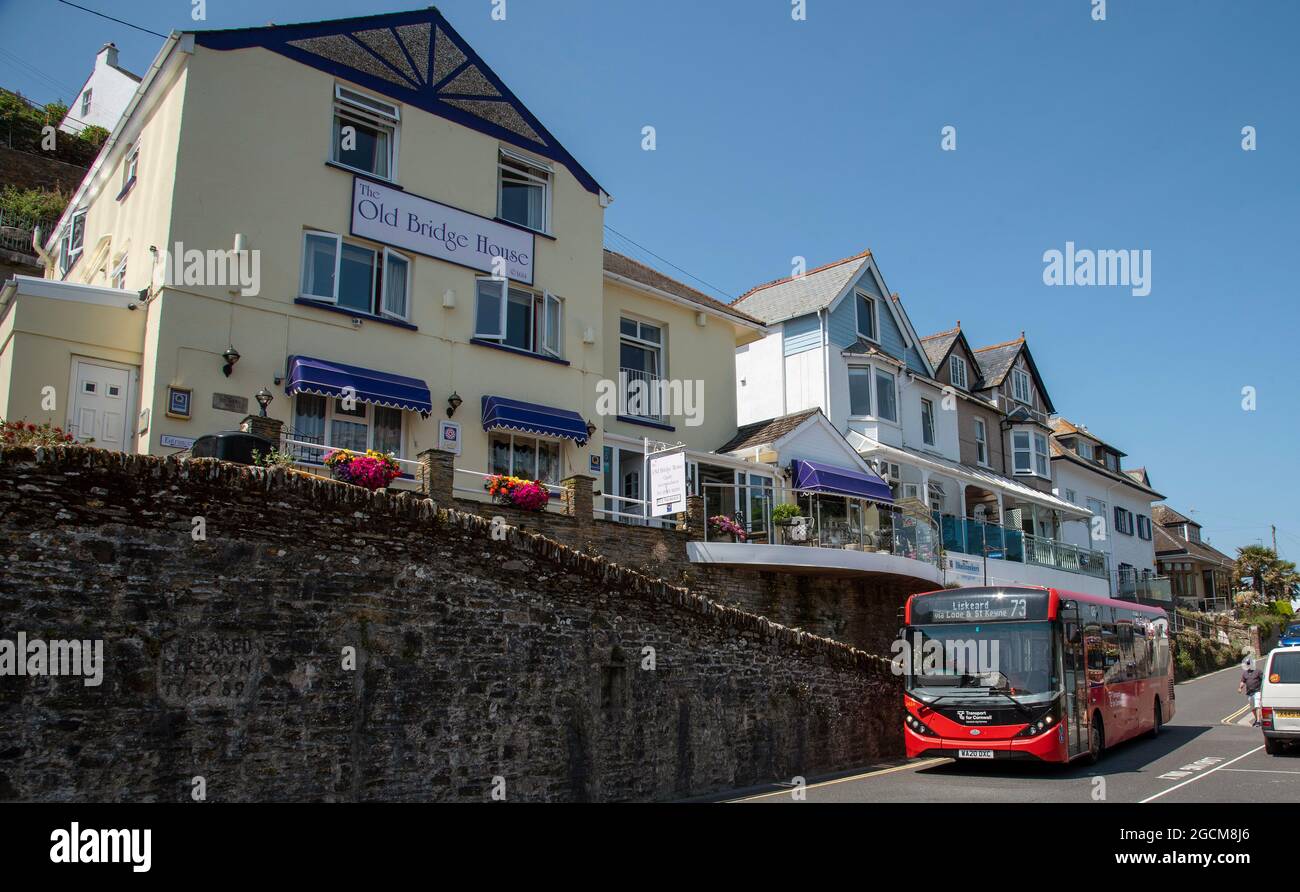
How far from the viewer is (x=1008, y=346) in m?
43.5

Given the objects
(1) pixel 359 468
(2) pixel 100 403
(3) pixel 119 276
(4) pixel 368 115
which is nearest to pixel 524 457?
(1) pixel 359 468

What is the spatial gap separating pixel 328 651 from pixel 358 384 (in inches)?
290

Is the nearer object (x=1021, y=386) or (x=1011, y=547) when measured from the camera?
(x=1011, y=547)

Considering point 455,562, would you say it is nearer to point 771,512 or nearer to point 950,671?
point 950,671

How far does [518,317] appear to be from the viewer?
21.6 meters

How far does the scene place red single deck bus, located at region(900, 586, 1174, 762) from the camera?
53.0ft

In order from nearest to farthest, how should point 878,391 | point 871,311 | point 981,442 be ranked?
point 878,391, point 871,311, point 981,442

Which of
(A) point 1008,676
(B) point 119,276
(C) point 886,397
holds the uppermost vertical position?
(C) point 886,397

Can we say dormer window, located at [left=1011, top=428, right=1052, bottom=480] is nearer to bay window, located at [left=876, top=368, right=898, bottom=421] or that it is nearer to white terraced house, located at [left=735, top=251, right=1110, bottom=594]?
white terraced house, located at [left=735, top=251, right=1110, bottom=594]

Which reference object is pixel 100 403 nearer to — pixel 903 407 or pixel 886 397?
pixel 886 397

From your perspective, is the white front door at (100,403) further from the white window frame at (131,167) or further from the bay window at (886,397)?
the bay window at (886,397)

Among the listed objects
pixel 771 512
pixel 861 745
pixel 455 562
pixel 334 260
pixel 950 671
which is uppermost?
pixel 334 260

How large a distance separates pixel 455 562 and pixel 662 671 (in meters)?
3.76

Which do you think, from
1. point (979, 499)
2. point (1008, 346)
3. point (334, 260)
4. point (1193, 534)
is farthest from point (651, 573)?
point (1193, 534)
